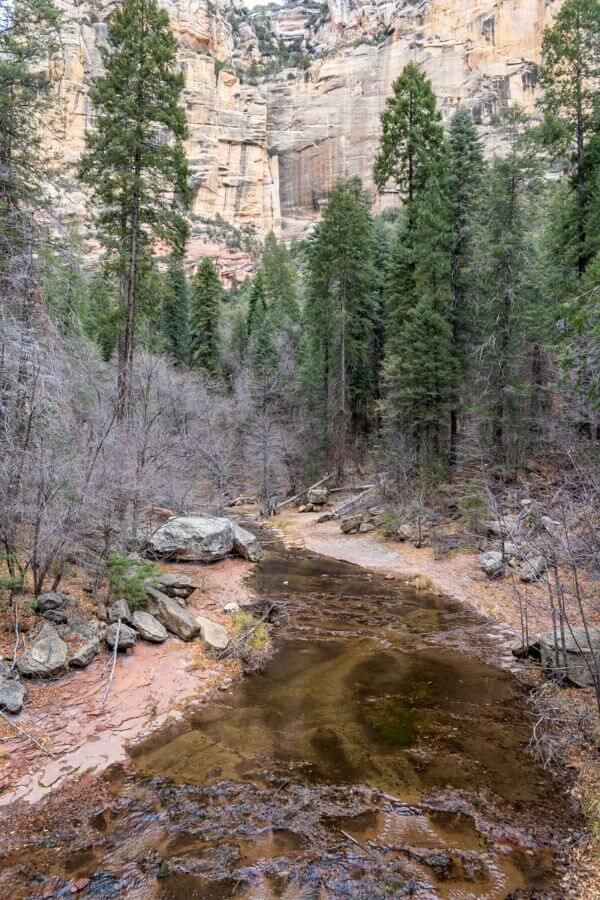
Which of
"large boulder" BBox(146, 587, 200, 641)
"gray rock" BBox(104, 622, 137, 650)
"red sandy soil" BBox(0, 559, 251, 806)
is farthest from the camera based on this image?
"large boulder" BBox(146, 587, 200, 641)

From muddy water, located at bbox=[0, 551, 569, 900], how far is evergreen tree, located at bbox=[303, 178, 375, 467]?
17.9 metres

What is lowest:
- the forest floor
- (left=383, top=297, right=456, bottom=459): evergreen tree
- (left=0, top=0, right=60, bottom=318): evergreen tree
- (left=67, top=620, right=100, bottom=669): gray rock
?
the forest floor

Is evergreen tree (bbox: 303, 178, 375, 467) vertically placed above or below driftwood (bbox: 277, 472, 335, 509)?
above

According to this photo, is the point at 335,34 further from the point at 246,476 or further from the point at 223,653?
the point at 223,653

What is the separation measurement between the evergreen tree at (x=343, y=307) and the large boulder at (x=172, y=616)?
16269mm

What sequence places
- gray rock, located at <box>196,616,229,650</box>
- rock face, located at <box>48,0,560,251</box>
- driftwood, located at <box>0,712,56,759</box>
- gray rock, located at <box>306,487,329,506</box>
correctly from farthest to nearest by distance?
rock face, located at <box>48,0,560,251</box>, gray rock, located at <box>306,487,329,506</box>, gray rock, located at <box>196,616,229,650</box>, driftwood, located at <box>0,712,56,759</box>

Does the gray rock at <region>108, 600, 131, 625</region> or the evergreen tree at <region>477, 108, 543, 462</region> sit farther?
the evergreen tree at <region>477, 108, 543, 462</region>

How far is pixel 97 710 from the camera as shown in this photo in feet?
20.3

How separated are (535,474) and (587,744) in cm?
1283

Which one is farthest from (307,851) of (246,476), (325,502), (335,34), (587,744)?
(335,34)

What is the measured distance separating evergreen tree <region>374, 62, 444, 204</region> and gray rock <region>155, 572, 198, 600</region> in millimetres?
17311

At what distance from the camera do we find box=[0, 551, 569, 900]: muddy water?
3.93m

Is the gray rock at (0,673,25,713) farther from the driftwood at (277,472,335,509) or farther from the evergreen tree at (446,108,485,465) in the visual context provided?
the driftwood at (277,472,335,509)

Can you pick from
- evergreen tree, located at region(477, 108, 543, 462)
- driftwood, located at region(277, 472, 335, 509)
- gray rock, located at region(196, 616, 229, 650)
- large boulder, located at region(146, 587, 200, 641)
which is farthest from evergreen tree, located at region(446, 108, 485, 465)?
large boulder, located at region(146, 587, 200, 641)
